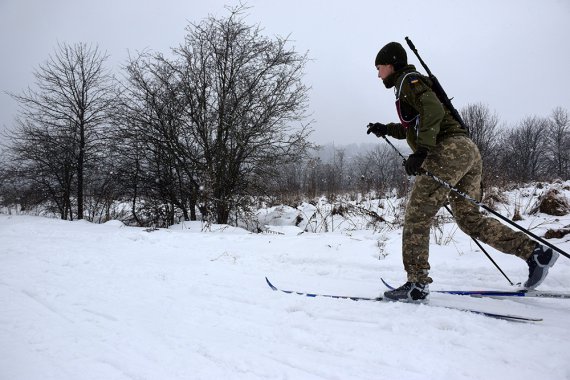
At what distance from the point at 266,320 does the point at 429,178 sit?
1.60m

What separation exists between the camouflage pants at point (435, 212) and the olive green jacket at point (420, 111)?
A: 15cm

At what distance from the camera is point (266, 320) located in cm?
236

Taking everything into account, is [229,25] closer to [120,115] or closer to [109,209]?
[120,115]

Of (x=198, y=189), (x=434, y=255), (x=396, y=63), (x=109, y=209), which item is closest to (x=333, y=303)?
(x=434, y=255)

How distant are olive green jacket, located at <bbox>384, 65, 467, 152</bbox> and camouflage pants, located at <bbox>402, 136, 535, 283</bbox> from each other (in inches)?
5.7

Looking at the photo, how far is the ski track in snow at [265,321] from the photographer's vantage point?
174 centimetres

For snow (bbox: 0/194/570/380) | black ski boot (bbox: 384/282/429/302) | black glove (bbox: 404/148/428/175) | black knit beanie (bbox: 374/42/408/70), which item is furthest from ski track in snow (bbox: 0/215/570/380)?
black knit beanie (bbox: 374/42/408/70)

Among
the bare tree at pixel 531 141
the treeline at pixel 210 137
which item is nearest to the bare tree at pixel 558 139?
the bare tree at pixel 531 141

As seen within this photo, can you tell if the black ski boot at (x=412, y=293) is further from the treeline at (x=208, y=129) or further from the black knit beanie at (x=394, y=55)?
the treeline at (x=208, y=129)

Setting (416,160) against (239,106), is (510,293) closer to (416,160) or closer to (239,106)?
(416,160)

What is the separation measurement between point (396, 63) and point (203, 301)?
8.25ft

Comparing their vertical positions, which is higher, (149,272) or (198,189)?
(198,189)

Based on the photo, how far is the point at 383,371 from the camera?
167 centimetres

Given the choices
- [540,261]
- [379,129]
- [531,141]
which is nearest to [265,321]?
[540,261]
